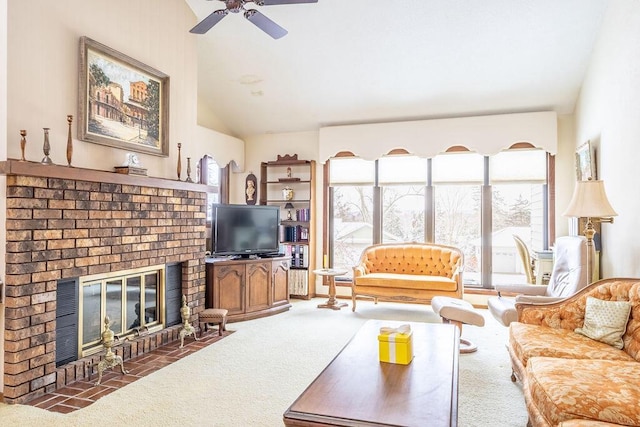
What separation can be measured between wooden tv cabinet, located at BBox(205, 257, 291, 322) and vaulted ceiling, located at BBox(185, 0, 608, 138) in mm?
2484

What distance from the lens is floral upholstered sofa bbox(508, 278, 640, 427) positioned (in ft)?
6.36

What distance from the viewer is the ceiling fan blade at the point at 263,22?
11.4 ft

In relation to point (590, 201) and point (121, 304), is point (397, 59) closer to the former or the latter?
point (590, 201)

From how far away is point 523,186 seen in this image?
6113mm

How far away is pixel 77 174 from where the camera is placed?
326cm

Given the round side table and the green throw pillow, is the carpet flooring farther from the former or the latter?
the round side table

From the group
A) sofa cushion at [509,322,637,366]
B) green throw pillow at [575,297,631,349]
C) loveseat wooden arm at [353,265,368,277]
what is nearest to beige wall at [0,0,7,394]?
sofa cushion at [509,322,637,366]

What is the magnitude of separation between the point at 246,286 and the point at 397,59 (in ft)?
11.2

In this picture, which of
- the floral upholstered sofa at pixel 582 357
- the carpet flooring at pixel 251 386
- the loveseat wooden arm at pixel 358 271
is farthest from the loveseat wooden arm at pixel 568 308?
the loveseat wooden arm at pixel 358 271

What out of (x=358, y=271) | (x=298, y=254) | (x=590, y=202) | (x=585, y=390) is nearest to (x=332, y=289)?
(x=358, y=271)

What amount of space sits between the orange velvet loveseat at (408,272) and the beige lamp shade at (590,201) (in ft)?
6.50

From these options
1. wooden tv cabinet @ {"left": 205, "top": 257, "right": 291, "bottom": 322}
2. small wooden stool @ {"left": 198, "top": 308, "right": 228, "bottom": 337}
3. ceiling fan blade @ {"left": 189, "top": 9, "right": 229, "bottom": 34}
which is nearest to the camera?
ceiling fan blade @ {"left": 189, "top": 9, "right": 229, "bottom": 34}

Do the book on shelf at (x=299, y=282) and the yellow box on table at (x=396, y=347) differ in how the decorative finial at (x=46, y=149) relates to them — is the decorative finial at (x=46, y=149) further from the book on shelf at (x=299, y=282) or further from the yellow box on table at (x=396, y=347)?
the book on shelf at (x=299, y=282)

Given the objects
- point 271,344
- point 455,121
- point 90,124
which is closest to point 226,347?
point 271,344
